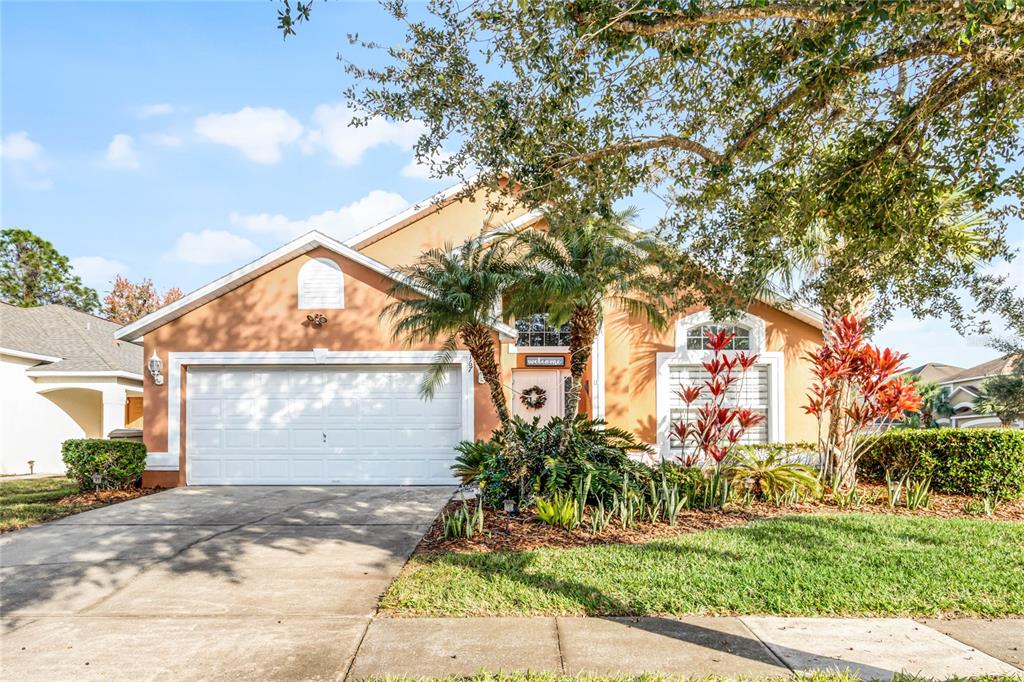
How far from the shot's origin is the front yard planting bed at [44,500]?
30.1ft

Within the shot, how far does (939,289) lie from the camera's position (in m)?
8.50

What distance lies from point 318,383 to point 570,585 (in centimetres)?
826

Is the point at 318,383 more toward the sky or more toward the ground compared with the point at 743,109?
more toward the ground

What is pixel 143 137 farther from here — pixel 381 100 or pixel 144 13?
pixel 381 100

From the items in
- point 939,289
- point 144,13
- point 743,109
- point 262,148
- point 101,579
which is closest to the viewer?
point 101,579

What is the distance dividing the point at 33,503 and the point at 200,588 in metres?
7.04

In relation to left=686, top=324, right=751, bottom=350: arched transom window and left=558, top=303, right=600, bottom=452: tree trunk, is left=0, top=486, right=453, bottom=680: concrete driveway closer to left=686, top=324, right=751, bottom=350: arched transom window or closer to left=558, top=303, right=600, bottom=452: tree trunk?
left=558, top=303, right=600, bottom=452: tree trunk

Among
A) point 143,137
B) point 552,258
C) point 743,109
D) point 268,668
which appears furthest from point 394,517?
point 143,137

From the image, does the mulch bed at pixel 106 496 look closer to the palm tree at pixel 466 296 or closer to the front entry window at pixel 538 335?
the palm tree at pixel 466 296

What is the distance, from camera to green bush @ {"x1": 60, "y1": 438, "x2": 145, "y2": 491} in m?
11.2

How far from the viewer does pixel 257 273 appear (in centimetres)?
1235

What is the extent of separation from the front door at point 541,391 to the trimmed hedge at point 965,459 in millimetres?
6101

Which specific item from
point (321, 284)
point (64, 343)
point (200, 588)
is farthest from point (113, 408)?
point (200, 588)

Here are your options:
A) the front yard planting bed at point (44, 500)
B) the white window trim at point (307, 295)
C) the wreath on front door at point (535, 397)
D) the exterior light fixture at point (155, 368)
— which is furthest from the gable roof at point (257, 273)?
the front yard planting bed at point (44, 500)
